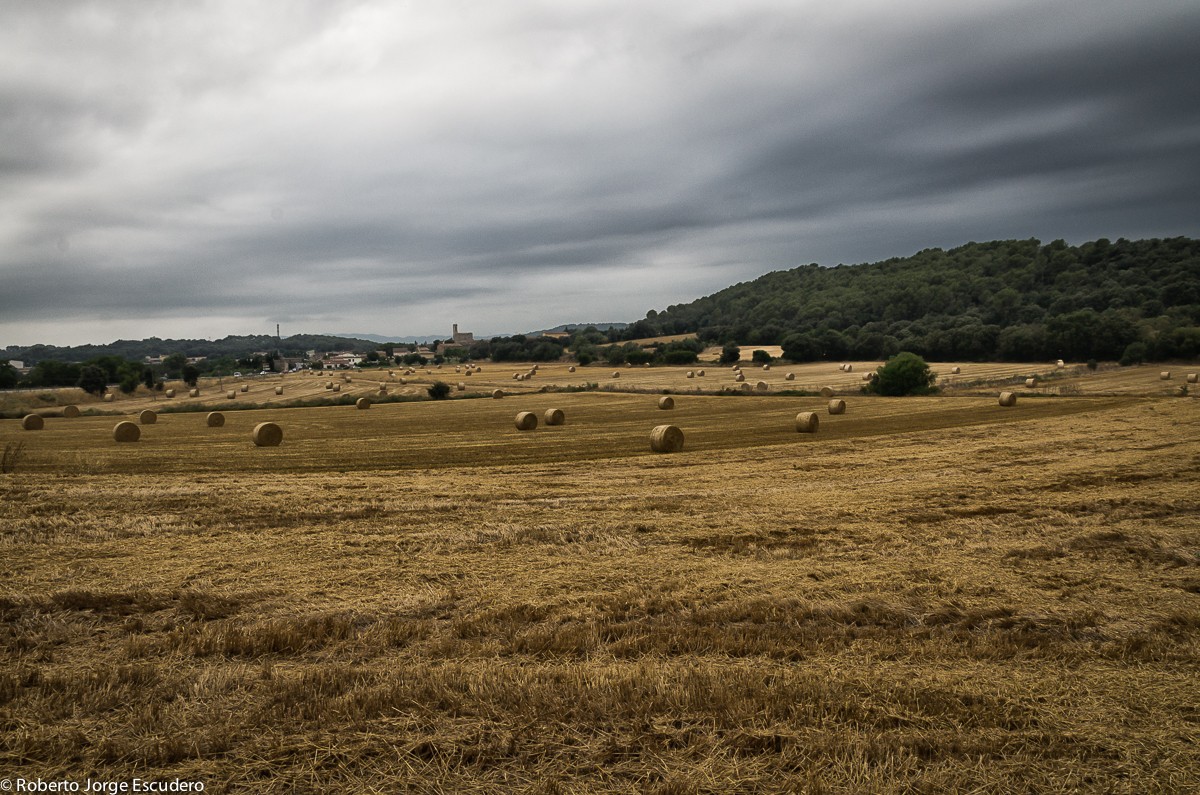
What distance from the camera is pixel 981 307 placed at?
117500 millimetres

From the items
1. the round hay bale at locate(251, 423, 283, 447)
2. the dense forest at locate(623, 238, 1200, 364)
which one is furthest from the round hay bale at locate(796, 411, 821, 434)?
the dense forest at locate(623, 238, 1200, 364)

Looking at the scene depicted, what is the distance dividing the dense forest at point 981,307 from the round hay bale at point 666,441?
64.9m

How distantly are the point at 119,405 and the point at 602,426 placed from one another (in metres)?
48.0

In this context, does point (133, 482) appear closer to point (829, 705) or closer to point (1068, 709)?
point (829, 705)

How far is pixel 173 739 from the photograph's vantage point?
4.66 meters

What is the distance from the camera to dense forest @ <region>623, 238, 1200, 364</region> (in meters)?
76.2

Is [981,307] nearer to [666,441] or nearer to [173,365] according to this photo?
[666,441]

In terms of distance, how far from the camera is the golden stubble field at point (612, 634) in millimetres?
4473

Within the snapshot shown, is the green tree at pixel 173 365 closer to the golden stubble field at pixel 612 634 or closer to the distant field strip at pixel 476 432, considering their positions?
the distant field strip at pixel 476 432

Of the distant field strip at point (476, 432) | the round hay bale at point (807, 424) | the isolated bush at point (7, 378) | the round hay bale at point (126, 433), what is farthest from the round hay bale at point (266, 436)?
the isolated bush at point (7, 378)

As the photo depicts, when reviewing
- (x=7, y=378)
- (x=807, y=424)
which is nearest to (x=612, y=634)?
(x=807, y=424)

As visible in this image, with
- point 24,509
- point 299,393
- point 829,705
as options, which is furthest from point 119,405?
point 829,705

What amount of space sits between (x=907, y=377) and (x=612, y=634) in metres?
48.4

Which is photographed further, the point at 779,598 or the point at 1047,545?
the point at 1047,545
